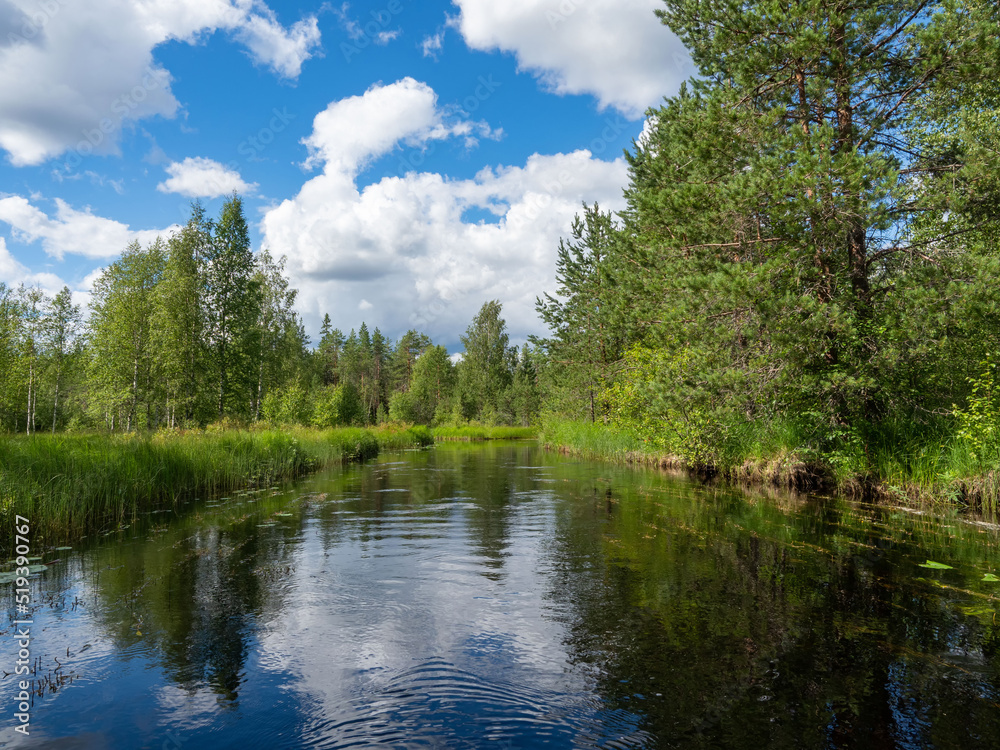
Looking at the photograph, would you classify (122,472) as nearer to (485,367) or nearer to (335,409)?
(335,409)

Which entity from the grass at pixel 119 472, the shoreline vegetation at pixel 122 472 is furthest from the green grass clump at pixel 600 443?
the grass at pixel 119 472

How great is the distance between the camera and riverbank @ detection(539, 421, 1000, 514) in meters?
10.3

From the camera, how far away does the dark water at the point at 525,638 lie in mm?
3736

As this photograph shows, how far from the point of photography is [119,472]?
36.5ft

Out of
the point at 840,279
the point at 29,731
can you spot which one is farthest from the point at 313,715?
the point at 840,279

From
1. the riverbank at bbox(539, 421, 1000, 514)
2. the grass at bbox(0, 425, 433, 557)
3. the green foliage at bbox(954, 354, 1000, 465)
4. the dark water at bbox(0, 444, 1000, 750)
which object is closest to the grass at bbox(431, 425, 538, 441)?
the grass at bbox(0, 425, 433, 557)

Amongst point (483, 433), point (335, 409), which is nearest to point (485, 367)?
point (483, 433)

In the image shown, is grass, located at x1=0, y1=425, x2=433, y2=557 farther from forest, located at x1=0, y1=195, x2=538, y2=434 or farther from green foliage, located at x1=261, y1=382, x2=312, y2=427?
green foliage, located at x1=261, y1=382, x2=312, y2=427

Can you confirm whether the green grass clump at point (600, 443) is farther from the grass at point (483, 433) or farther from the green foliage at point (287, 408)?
the grass at point (483, 433)

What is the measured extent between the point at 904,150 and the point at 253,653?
54.4 feet

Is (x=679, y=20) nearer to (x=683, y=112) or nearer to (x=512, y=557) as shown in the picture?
(x=683, y=112)

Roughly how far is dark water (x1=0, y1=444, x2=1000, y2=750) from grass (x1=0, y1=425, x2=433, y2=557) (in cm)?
96

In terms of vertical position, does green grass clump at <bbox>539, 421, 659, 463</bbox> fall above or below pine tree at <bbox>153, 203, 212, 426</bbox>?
below

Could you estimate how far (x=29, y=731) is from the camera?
Answer: 12.3ft
